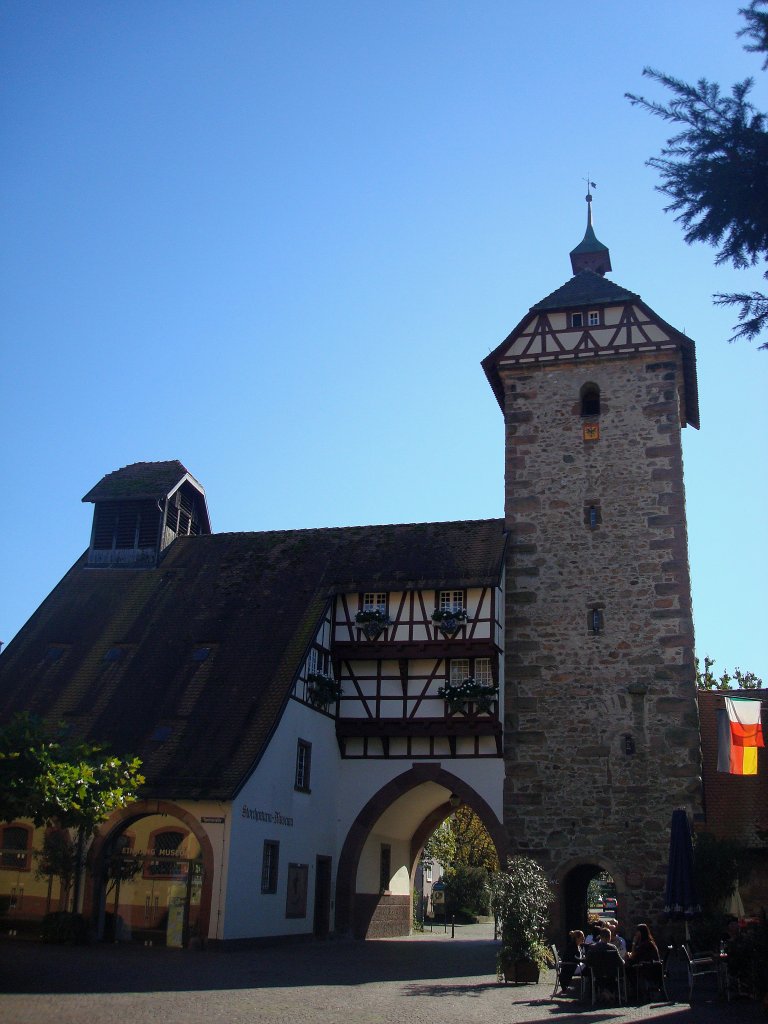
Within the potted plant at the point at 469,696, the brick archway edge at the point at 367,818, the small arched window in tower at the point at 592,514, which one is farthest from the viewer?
the small arched window in tower at the point at 592,514

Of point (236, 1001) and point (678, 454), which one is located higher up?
point (678, 454)

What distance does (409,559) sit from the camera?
2527 cm

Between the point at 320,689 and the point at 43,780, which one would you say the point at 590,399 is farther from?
the point at 43,780

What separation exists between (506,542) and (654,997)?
40.1 feet

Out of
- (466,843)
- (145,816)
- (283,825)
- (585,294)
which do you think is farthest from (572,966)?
(466,843)

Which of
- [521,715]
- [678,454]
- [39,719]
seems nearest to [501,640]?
[521,715]

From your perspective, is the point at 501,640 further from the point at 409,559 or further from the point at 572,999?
the point at 572,999

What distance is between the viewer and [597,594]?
78.1 feet

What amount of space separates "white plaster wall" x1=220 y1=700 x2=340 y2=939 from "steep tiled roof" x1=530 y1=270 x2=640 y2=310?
11611mm

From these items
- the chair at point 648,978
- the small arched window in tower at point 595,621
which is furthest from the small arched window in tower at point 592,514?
the chair at point 648,978

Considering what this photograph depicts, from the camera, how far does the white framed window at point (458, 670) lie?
2362 cm

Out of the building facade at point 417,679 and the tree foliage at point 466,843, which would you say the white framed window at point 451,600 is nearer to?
the building facade at point 417,679

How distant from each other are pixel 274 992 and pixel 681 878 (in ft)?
25.4

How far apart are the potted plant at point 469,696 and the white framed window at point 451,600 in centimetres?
166
